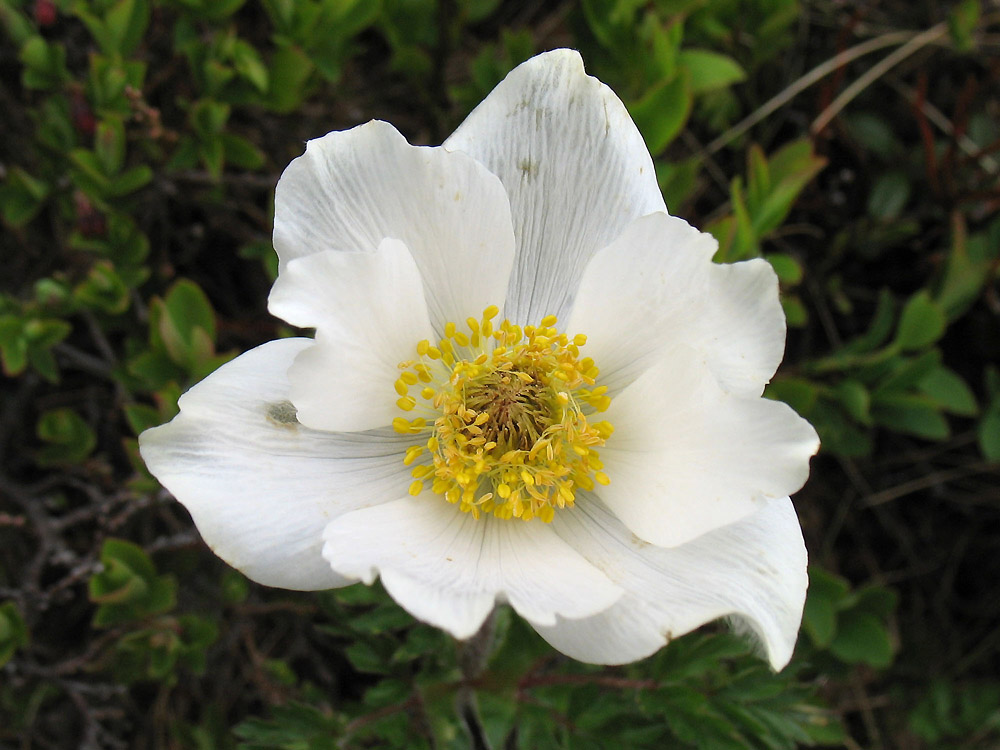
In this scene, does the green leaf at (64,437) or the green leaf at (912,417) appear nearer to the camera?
the green leaf at (64,437)

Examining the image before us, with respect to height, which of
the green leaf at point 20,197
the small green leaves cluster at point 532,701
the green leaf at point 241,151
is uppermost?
the green leaf at point 241,151

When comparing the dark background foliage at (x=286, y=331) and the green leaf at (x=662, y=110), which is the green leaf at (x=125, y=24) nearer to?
the dark background foliage at (x=286, y=331)

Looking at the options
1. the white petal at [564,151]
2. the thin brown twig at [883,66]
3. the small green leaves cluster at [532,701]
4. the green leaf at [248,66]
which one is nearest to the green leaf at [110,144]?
the green leaf at [248,66]

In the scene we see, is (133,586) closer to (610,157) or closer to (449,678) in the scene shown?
(449,678)

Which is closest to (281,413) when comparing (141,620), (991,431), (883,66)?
(141,620)

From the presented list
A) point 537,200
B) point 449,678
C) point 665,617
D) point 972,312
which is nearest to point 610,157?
point 537,200

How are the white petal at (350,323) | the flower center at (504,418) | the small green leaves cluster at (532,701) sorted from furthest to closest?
the small green leaves cluster at (532,701), the flower center at (504,418), the white petal at (350,323)

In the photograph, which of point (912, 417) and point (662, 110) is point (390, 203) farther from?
point (912, 417)
